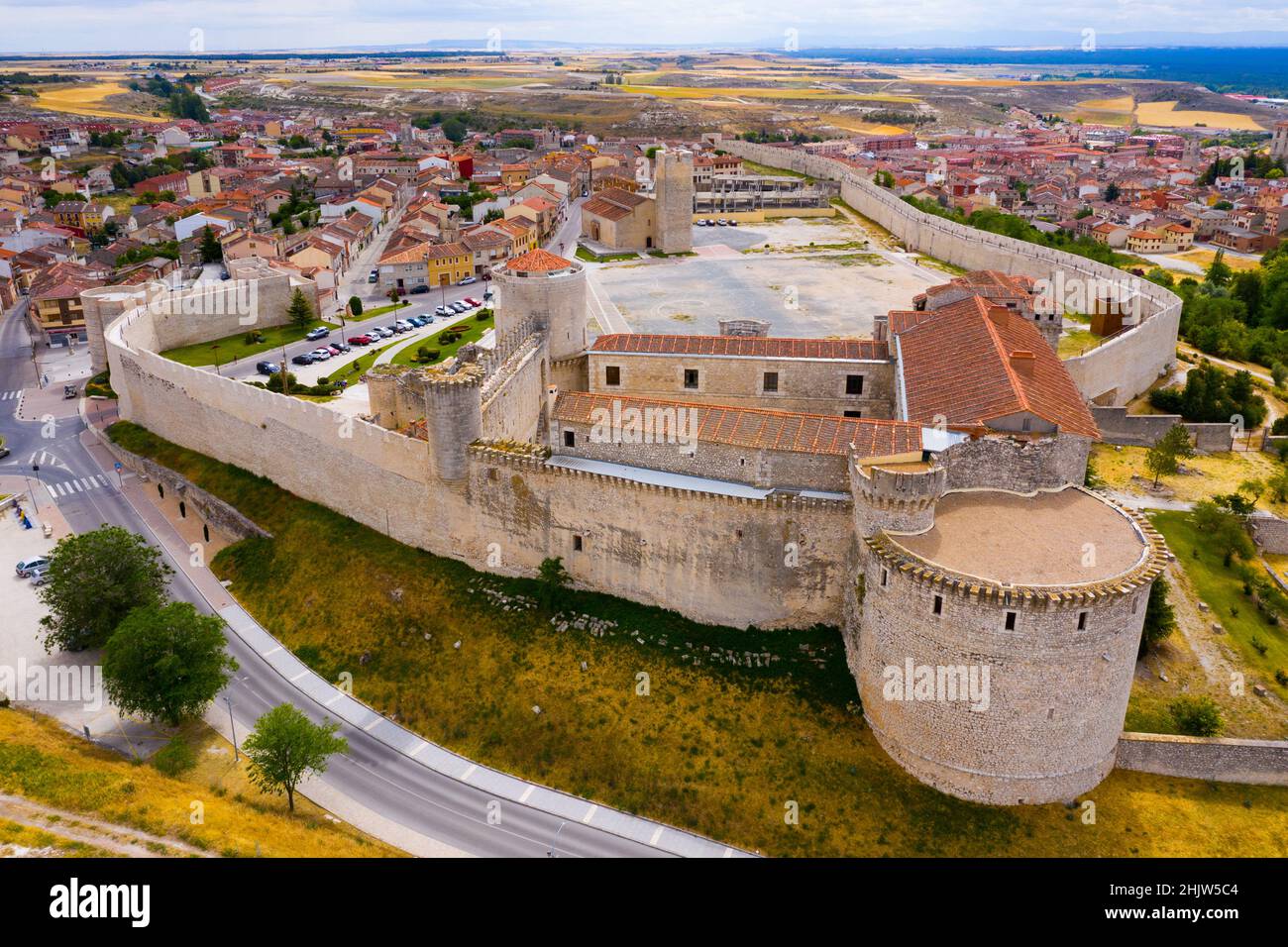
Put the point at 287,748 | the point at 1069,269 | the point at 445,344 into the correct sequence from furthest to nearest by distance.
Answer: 1. the point at 1069,269
2. the point at 445,344
3. the point at 287,748

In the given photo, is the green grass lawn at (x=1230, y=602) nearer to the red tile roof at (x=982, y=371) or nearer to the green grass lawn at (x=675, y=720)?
the green grass lawn at (x=675, y=720)

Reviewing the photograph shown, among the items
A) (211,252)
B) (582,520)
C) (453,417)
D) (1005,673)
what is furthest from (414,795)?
(211,252)

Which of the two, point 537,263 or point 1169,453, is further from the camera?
point 1169,453

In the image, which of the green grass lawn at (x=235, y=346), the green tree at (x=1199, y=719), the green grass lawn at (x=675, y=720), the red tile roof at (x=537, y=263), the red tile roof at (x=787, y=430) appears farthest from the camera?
the green grass lawn at (x=235, y=346)

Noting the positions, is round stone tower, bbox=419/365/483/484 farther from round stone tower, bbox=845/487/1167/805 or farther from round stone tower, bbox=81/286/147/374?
round stone tower, bbox=81/286/147/374

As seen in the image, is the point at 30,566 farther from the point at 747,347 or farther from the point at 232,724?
the point at 747,347

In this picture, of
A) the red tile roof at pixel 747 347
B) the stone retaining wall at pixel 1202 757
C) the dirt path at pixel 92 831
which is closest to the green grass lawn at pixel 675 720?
the stone retaining wall at pixel 1202 757

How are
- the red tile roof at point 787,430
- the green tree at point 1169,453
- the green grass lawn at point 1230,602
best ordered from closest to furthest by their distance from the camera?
1. the red tile roof at point 787,430
2. the green grass lawn at point 1230,602
3. the green tree at point 1169,453
